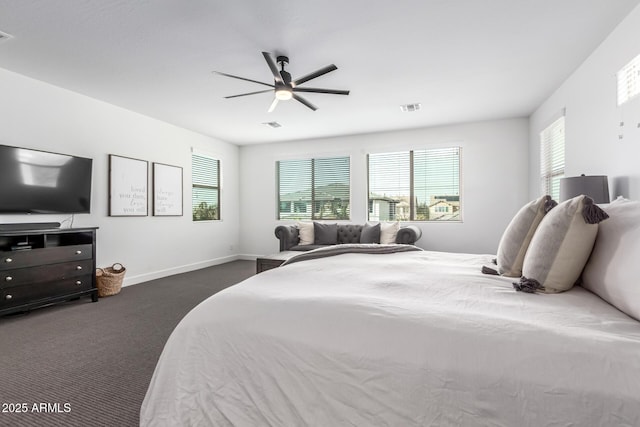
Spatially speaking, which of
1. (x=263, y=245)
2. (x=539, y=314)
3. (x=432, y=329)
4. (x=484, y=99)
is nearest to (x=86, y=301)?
(x=263, y=245)

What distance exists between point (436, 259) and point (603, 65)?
97.0 inches

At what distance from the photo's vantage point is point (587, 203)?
126cm

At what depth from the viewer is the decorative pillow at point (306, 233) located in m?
5.42

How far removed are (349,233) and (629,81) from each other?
3.91 metres

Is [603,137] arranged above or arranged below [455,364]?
above

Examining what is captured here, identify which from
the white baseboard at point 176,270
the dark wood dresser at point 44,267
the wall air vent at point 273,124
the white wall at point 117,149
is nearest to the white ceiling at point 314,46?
the white wall at point 117,149

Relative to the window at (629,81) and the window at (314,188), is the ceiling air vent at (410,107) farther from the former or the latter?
the window at (629,81)

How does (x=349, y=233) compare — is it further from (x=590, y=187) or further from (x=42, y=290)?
(x=42, y=290)

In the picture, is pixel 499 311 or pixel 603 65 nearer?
pixel 499 311

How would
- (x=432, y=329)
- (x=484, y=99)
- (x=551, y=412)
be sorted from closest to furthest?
(x=551, y=412)
(x=432, y=329)
(x=484, y=99)

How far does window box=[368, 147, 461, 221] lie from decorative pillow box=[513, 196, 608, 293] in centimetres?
438

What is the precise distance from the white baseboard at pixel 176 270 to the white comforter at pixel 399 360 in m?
3.94

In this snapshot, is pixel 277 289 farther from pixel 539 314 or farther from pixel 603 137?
pixel 603 137

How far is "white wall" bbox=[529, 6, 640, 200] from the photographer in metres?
2.37
